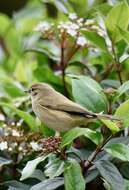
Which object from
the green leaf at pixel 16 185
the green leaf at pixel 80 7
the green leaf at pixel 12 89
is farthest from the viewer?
the green leaf at pixel 12 89

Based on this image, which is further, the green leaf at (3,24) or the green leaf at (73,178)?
the green leaf at (3,24)

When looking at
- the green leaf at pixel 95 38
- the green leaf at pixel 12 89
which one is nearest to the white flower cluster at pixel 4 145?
the green leaf at pixel 95 38

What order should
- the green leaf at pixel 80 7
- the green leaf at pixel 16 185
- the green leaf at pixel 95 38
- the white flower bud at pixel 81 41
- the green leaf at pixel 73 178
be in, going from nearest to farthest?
the green leaf at pixel 73 178 < the green leaf at pixel 16 185 < the green leaf at pixel 95 38 < the white flower bud at pixel 81 41 < the green leaf at pixel 80 7

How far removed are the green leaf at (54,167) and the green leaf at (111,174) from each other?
99mm

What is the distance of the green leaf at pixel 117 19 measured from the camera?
1799mm

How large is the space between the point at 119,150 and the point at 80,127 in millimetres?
277

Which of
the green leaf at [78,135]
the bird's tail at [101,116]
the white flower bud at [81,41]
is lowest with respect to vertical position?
the green leaf at [78,135]

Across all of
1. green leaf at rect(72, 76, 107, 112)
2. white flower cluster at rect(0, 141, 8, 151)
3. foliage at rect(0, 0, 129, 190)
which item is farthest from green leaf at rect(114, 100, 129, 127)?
white flower cluster at rect(0, 141, 8, 151)

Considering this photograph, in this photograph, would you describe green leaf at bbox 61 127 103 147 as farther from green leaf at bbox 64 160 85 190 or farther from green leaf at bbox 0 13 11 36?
green leaf at bbox 0 13 11 36

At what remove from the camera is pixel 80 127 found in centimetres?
177

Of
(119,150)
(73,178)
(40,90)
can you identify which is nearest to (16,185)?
(73,178)

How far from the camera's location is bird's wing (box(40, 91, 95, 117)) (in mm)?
1703

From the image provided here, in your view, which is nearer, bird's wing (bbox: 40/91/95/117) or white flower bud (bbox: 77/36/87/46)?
bird's wing (bbox: 40/91/95/117)

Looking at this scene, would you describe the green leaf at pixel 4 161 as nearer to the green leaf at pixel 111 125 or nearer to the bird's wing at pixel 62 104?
the bird's wing at pixel 62 104
